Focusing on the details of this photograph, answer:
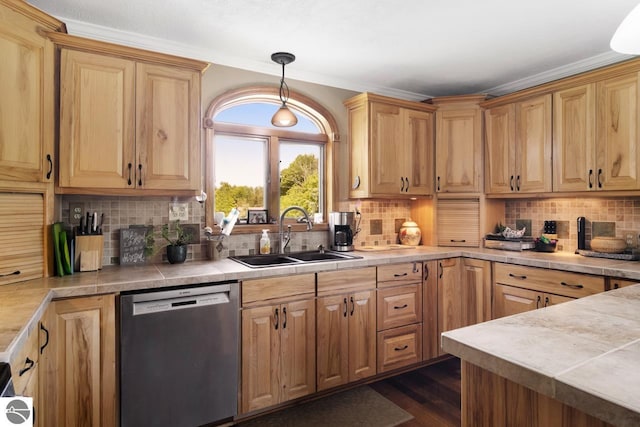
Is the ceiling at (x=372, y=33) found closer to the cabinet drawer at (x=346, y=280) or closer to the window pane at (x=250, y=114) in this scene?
the window pane at (x=250, y=114)

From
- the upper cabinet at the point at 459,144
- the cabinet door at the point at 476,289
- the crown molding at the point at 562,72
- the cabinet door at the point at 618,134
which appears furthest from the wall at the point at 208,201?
the cabinet door at the point at 618,134

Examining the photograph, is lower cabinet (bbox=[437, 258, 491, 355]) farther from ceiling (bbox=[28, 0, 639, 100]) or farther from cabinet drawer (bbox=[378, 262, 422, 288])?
ceiling (bbox=[28, 0, 639, 100])

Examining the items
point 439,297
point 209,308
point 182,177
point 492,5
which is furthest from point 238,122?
point 439,297

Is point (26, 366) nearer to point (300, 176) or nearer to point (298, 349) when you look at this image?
point (298, 349)

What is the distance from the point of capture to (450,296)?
335 cm

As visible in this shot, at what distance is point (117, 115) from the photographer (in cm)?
234

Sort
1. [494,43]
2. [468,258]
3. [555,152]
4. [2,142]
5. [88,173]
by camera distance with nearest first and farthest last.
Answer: [2,142] < [88,173] < [494,43] < [555,152] < [468,258]

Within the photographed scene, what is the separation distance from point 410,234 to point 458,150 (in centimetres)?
91

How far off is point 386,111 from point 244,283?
2005mm

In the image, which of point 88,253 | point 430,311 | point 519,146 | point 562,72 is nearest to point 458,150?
point 519,146

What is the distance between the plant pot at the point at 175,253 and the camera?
2.65 m

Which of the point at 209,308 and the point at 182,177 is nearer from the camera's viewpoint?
the point at 209,308

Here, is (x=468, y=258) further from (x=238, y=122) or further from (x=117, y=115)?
(x=117, y=115)

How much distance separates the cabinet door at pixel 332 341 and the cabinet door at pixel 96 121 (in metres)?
1.49
